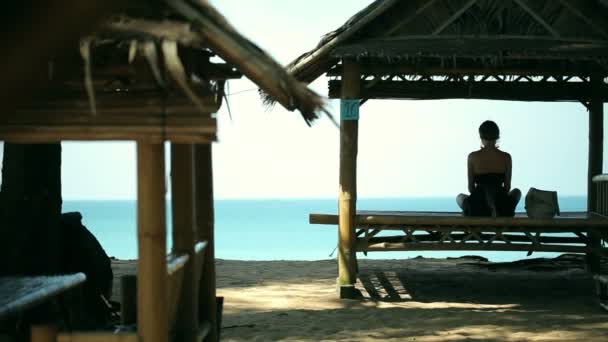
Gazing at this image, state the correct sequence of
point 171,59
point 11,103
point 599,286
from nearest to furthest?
point 11,103
point 171,59
point 599,286

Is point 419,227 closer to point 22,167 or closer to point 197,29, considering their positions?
point 22,167

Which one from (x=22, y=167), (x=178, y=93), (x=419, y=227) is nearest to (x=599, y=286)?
(x=419, y=227)

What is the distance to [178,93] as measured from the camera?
15.9ft

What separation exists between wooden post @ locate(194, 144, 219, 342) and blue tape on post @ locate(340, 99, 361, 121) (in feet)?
16.2

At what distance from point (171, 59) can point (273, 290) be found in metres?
8.81

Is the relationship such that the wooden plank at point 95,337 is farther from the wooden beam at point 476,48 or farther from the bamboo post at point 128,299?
the wooden beam at point 476,48

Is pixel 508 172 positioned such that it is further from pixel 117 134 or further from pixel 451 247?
pixel 117 134

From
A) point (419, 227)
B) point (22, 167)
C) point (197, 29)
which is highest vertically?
point (197, 29)

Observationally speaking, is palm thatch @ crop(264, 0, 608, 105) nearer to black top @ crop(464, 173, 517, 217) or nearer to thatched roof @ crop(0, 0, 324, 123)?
black top @ crop(464, 173, 517, 217)

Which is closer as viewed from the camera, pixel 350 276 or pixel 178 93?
pixel 178 93

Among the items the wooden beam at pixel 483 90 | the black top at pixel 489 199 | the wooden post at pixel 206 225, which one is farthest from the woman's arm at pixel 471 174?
the wooden post at pixel 206 225

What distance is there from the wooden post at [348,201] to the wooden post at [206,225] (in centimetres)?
500

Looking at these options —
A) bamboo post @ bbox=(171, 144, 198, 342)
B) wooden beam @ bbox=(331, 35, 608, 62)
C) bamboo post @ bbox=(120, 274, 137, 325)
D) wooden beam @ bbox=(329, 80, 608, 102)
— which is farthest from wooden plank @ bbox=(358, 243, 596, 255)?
bamboo post @ bbox=(120, 274, 137, 325)

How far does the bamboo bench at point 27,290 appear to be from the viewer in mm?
5073
